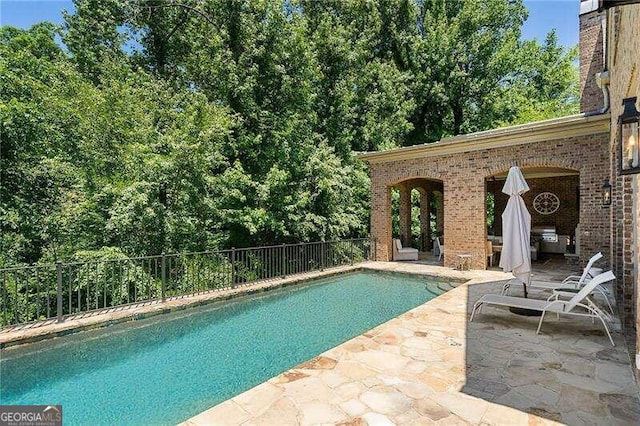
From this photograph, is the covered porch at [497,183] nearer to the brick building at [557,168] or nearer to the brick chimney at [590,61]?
the brick building at [557,168]

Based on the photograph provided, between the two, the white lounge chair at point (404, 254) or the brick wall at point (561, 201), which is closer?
the white lounge chair at point (404, 254)

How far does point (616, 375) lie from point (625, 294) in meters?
1.73

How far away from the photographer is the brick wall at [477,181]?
803 cm

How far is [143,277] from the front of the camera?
7.07 meters

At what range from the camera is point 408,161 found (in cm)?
1151

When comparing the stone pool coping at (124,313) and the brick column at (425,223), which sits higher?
the brick column at (425,223)

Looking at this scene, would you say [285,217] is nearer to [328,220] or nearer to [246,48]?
[328,220]

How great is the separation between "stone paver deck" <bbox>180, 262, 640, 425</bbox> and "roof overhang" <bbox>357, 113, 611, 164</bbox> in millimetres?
5303

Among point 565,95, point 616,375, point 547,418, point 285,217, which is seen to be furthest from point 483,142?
point 565,95

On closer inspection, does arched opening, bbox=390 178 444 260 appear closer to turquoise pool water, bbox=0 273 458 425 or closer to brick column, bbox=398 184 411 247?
brick column, bbox=398 184 411 247

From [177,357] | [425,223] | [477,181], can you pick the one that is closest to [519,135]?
[477,181]

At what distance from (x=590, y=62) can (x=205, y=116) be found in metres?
12.7

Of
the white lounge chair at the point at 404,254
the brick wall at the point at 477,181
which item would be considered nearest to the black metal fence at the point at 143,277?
the white lounge chair at the point at 404,254

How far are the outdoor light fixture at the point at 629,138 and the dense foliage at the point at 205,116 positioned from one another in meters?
8.18
